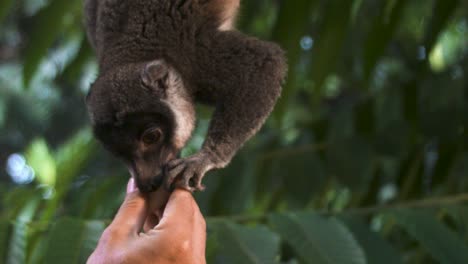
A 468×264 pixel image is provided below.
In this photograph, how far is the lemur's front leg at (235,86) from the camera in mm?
1591

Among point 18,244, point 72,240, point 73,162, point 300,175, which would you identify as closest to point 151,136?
point 72,240

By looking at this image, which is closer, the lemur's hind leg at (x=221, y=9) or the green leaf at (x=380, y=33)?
the lemur's hind leg at (x=221, y=9)

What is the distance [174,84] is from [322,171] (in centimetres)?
96

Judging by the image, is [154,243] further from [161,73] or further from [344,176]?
[344,176]

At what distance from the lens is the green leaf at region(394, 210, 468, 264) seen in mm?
1811

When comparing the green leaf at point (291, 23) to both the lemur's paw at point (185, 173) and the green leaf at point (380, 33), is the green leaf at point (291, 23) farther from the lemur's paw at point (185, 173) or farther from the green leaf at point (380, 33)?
the lemur's paw at point (185, 173)

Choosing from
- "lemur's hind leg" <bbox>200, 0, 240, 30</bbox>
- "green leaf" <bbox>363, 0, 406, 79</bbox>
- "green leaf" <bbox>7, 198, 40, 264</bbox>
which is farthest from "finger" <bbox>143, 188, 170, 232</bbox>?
"green leaf" <bbox>363, 0, 406, 79</bbox>

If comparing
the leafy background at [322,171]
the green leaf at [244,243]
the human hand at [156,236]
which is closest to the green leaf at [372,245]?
the leafy background at [322,171]

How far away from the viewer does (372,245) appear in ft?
6.32

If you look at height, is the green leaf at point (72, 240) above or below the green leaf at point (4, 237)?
above

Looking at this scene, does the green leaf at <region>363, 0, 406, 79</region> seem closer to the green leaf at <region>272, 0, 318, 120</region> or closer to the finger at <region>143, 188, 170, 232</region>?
the green leaf at <region>272, 0, 318, 120</region>

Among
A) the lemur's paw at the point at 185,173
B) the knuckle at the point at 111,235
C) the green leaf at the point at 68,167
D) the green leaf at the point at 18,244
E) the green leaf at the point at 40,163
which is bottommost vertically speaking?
the green leaf at the point at 40,163

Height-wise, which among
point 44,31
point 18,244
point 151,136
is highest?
point 151,136

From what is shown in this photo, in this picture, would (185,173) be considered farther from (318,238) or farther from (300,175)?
(300,175)
